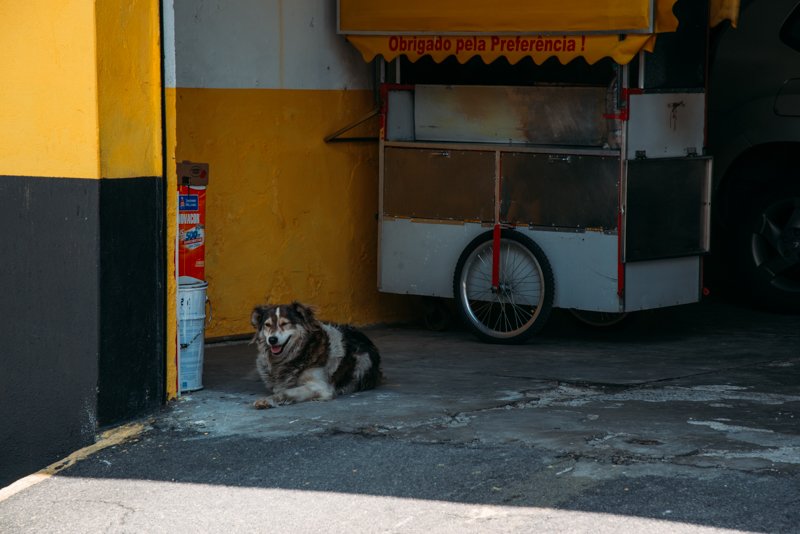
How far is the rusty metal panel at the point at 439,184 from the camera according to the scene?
9828 millimetres

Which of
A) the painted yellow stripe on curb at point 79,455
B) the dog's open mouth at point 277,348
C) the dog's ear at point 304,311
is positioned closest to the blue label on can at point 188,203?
the dog's ear at point 304,311

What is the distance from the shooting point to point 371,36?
991 cm

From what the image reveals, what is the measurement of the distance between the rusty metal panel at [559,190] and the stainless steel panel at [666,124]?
261mm

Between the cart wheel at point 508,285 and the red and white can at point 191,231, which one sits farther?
the cart wheel at point 508,285

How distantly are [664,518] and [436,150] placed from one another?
509 cm

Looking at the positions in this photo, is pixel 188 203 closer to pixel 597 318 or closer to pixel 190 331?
pixel 190 331

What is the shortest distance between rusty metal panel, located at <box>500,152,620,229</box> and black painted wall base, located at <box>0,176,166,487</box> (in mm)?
3133

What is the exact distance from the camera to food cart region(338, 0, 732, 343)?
30.5 ft

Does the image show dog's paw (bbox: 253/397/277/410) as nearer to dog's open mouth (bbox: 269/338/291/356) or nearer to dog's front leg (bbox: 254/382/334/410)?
dog's front leg (bbox: 254/382/334/410)

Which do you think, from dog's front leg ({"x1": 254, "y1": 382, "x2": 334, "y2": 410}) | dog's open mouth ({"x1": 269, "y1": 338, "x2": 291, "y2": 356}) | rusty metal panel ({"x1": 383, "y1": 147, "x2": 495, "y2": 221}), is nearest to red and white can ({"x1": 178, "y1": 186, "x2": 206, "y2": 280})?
dog's open mouth ({"x1": 269, "y1": 338, "x2": 291, "y2": 356})

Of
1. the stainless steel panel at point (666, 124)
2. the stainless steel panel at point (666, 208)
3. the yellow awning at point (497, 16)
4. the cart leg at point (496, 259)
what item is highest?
the yellow awning at point (497, 16)

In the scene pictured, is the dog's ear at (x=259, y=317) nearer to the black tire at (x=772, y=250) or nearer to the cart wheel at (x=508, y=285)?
the cart wheel at (x=508, y=285)

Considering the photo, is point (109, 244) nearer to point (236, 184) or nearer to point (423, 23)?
point (236, 184)

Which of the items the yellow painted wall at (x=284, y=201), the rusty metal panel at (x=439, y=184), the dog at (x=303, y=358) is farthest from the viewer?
the rusty metal panel at (x=439, y=184)
